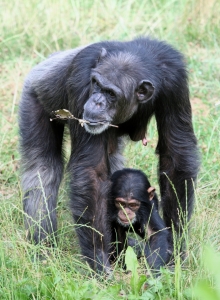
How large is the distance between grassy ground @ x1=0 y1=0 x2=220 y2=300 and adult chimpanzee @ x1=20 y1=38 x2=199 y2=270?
9.8 inches

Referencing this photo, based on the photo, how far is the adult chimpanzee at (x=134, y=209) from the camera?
5.31m

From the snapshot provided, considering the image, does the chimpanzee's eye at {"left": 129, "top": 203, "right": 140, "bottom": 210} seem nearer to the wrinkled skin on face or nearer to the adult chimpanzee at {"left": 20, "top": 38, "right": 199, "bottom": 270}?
the adult chimpanzee at {"left": 20, "top": 38, "right": 199, "bottom": 270}

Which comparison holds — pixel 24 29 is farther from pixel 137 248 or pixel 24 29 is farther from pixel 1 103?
pixel 137 248

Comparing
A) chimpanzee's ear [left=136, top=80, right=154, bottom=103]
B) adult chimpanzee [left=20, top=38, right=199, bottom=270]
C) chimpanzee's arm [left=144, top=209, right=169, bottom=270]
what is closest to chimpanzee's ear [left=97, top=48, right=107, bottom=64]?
adult chimpanzee [left=20, top=38, right=199, bottom=270]

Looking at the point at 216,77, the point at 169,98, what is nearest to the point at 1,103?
the point at 216,77

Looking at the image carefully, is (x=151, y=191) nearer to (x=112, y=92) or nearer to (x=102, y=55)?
(x=112, y=92)

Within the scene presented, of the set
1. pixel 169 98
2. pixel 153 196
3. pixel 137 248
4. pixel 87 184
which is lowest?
pixel 137 248

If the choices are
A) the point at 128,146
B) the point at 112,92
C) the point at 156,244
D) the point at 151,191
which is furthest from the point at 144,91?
the point at 128,146

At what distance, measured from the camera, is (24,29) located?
10156 mm

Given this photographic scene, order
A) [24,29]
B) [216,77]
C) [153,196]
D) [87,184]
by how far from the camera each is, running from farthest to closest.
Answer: [24,29]
[216,77]
[153,196]
[87,184]

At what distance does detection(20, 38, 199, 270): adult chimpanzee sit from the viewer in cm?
499

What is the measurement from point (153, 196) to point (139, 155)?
1748mm

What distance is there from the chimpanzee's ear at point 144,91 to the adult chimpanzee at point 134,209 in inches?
29.6

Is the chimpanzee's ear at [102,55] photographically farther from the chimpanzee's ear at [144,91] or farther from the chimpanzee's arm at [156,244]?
the chimpanzee's arm at [156,244]
